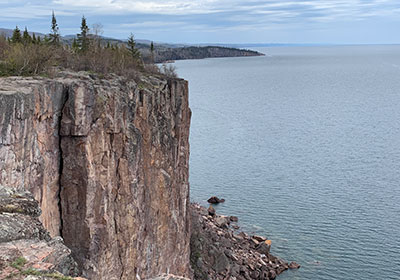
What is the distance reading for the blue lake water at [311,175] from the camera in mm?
44531

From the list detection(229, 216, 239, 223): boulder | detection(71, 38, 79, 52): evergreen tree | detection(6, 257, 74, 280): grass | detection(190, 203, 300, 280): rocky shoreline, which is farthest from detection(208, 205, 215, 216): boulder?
detection(6, 257, 74, 280): grass

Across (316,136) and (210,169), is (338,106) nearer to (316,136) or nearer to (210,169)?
(316,136)

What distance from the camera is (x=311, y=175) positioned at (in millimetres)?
62562

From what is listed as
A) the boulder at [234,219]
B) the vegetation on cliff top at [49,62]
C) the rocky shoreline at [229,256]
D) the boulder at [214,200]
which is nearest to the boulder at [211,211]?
the boulder at [234,219]

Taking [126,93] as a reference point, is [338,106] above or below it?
below

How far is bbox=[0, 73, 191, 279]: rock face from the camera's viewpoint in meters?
17.9

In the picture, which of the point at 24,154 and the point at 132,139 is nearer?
the point at 24,154

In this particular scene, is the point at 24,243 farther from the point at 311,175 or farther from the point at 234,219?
the point at 311,175

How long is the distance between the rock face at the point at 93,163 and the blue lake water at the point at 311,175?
1974 centimetres

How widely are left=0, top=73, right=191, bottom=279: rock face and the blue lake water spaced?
64.7ft

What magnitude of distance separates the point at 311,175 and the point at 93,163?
4509cm

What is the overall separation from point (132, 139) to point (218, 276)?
1869 cm

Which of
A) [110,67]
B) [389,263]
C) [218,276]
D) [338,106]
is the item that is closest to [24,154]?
[110,67]

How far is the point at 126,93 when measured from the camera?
25562mm
